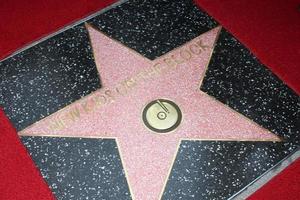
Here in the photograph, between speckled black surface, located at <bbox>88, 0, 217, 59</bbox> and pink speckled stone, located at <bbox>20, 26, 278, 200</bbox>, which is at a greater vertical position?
speckled black surface, located at <bbox>88, 0, 217, 59</bbox>

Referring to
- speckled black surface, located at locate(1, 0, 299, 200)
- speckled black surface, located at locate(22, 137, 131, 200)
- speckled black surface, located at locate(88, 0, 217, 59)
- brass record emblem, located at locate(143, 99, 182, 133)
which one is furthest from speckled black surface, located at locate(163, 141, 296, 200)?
speckled black surface, located at locate(88, 0, 217, 59)

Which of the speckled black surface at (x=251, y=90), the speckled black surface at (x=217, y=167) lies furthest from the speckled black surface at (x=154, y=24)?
the speckled black surface at (x=217, y=167)

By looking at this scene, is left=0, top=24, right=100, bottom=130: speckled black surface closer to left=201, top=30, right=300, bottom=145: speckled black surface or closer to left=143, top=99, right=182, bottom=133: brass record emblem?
left=143, top=99, right=182, bottom=133: brass record emblem

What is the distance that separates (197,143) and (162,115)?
196mm

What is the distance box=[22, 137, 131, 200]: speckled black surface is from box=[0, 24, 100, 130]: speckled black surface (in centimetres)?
15

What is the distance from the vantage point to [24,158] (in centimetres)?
156

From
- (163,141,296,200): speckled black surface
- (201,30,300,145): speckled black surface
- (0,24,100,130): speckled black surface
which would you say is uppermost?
(0,24,100,130): speckled black surface

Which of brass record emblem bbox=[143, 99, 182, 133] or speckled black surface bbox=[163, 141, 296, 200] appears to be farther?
brass record emblem bbox=[143, 99, 182, 133]

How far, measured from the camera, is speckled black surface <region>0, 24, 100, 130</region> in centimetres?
167

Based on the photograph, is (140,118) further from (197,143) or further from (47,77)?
(47,77)

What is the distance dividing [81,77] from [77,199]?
22.4 inches

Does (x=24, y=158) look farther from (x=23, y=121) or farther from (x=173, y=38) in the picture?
(x=173, y=38)

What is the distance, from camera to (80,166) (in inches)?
60.6

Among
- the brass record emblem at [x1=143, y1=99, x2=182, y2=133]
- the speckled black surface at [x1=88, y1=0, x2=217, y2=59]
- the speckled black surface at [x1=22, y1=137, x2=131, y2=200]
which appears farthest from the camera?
the speckled black surface at [x1=88, y1=0, x2=217, y2=59]
